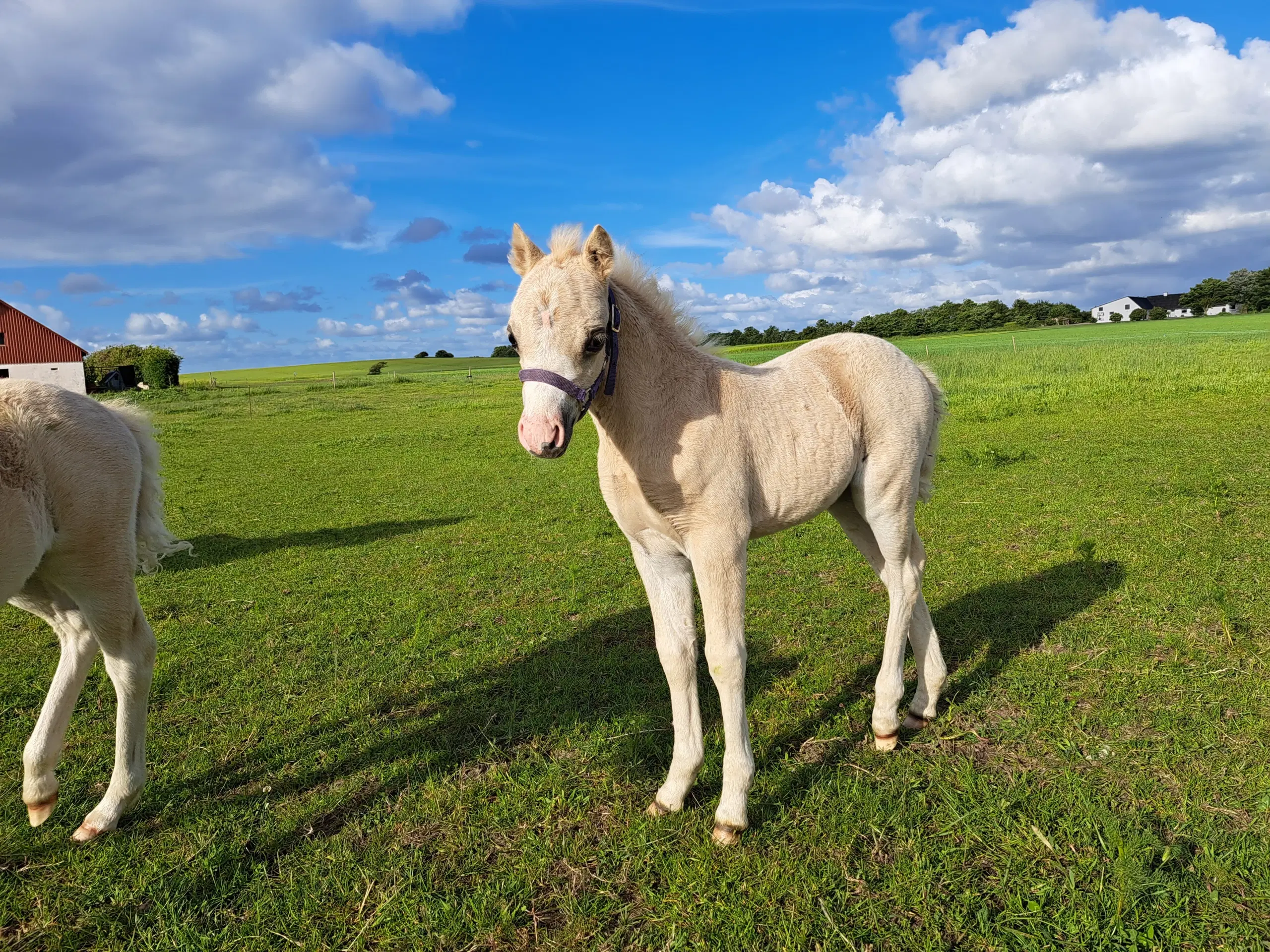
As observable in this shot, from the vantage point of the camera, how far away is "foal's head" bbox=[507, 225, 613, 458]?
265 centimetres

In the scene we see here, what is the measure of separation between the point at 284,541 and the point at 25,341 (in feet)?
154

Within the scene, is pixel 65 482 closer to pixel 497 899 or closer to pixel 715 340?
pixel 497 899

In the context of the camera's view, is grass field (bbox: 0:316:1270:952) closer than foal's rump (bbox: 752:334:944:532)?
Yes

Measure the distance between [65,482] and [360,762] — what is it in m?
2.04

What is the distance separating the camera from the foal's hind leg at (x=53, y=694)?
11.0 ft

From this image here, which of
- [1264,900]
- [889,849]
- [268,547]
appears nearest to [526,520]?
[268,547]

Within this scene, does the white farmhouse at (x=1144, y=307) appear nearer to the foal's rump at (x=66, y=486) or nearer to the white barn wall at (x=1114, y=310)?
the white barn wall at (x=1114, y=310)

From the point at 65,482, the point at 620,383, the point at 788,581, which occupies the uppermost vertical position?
the point at 620,383

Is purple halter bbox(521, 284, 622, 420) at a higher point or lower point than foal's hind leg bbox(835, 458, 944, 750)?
higher

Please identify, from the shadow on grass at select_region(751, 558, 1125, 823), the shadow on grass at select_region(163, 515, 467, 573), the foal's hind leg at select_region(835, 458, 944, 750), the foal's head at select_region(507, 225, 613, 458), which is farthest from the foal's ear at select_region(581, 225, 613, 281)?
the shadow on grass at select_region(163, 515, 467, 573)

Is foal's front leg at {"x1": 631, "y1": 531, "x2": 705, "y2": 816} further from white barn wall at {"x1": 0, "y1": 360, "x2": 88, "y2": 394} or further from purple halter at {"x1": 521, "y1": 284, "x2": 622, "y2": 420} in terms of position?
white barn wall at {"x1": 0, "y1": 360, "x2": 88, "y2": 394}

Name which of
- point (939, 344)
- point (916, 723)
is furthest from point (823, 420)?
point (939, 344)

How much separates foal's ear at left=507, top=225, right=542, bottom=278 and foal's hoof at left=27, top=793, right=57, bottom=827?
3.31 m

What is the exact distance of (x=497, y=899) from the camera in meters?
2.87
